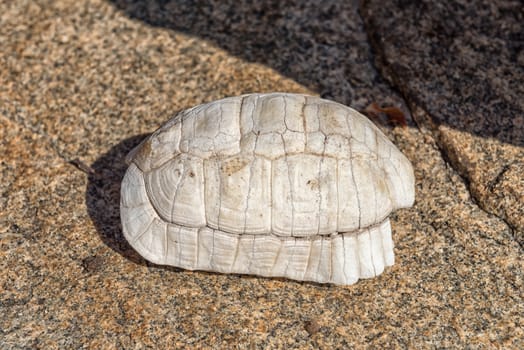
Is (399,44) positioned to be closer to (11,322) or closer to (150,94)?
(150,94)

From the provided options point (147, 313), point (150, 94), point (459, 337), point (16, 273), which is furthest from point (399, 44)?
point (16, 273)

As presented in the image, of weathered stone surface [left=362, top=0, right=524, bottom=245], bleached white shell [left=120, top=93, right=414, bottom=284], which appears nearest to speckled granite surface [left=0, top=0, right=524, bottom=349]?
weathered stone surface [left=362, top=0, right=524, bottom=245]

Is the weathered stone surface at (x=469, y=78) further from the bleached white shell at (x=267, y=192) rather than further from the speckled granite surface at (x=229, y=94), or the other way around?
the bleached white shell at (x=267, y=192)

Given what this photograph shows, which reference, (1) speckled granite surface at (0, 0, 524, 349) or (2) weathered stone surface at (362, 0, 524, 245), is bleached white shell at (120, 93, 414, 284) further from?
(2) weathered stone surface at (362, 0, 524, 245)

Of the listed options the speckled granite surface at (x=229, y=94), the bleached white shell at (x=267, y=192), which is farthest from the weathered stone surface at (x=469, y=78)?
the bleached white shell at (x=267, y=192)

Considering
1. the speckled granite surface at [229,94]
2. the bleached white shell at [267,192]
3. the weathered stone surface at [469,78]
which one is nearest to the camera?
the bleached white shell at [267,192]

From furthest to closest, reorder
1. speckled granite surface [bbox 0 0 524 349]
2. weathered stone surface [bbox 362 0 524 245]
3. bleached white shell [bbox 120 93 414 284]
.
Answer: weathered stone surface [bbox 362 0 524 245] < speckled granite surface [bbox 0 0 524 349] < bleached white shell [bbox 120 93 414 284]

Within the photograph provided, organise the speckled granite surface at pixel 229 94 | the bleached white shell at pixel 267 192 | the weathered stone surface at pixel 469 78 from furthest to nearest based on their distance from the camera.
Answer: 1. the weathered stone surface at pixel 469 78
2. the speckled granite surface at pixel 229 94
3. the bleached white shell at pixel 267 192
